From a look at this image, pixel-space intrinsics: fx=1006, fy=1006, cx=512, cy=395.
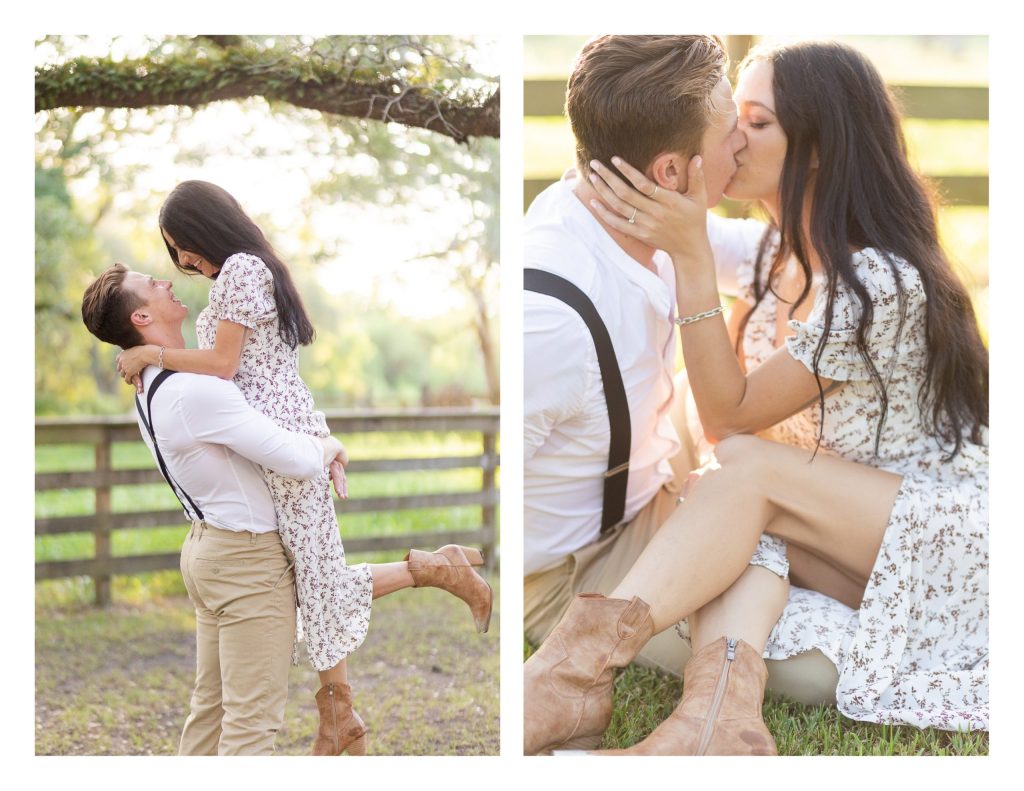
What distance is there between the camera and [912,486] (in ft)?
8.75

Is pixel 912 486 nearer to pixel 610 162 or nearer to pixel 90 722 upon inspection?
pixel 610 162

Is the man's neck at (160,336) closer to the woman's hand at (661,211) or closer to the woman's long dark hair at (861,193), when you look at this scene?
the woman's hand at (661,211)

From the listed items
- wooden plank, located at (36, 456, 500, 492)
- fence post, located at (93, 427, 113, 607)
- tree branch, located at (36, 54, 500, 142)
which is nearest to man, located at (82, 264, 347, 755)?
tree branch, located at (36, 54, 500, 142)

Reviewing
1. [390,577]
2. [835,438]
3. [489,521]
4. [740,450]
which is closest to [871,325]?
[835,438]

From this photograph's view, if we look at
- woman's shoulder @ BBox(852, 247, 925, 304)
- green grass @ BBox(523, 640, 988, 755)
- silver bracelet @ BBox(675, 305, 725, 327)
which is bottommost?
green grass @ BBox(523, 640, 988, 755)

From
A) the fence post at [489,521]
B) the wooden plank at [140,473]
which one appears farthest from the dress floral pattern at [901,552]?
the fence post at [489,521]

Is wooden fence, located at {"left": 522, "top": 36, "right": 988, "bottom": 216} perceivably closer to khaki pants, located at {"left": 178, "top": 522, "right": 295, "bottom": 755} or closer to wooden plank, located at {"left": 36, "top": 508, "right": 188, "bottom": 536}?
khaki pants, located at {"left": 178, "top": 522, "right": 295, "bottom": 755}

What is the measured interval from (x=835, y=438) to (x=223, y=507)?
161 cm

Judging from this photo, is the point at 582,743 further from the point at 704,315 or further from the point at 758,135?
the point at 758,135

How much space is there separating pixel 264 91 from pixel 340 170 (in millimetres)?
3597

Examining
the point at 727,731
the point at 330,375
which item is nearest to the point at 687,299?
the point at 727,731

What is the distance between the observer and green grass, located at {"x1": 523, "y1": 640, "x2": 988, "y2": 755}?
96.8 inches

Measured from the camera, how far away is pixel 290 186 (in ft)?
22.2

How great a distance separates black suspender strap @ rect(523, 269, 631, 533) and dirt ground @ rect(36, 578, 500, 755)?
132 cm
